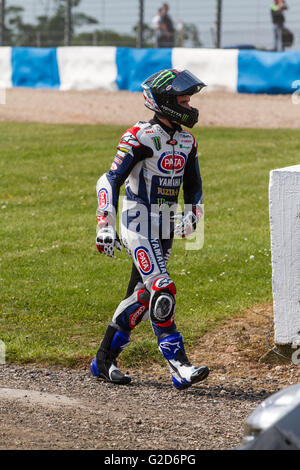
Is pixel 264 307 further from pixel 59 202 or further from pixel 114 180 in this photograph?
pixel 59 202

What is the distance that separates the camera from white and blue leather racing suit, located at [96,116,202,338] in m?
6.10

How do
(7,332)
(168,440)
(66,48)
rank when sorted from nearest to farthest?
1. (168,440)
2. (7,332)
3. (66,48)

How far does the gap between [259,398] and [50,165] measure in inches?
410

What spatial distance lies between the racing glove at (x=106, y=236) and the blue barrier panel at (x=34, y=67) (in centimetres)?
1817

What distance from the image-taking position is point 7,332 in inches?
301

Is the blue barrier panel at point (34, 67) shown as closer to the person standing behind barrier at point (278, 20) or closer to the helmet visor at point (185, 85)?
the person standing behind barrier at point (278, 20)

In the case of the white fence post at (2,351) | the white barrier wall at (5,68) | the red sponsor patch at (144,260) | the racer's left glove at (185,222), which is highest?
the white barrier wall at (5,68)

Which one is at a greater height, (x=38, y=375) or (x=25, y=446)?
(x=25, y=446)

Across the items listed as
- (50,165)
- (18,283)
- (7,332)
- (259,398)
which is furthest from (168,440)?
(50,165)

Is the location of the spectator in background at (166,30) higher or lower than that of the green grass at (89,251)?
higher

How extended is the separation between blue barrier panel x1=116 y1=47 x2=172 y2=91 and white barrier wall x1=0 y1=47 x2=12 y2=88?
12.4 feet

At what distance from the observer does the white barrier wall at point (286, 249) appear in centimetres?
630

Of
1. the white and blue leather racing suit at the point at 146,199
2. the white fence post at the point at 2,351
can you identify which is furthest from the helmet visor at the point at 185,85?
the white fence post at the point at 2,351
